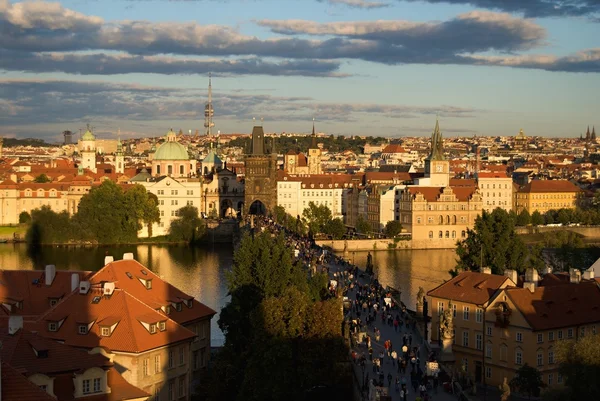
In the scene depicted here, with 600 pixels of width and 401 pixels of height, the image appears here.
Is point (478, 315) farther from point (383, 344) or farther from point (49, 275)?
point (49, 275)

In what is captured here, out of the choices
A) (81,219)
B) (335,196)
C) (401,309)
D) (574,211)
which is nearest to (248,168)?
(335,196)

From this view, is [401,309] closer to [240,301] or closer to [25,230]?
[240,301]

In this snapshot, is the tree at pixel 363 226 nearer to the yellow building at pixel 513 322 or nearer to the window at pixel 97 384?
the yellow building at pixel 513 322

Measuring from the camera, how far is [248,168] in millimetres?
99250

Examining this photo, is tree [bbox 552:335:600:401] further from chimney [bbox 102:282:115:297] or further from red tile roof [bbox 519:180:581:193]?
red tile roof [bbox 519:180:581:193]

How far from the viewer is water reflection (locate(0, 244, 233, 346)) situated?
54.8 m

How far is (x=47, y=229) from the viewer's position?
85750 mm

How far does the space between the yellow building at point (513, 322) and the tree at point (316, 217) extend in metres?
55.2

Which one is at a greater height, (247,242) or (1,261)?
(247,242)

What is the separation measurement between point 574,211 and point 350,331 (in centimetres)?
7425

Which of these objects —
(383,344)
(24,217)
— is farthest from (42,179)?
(383,344)

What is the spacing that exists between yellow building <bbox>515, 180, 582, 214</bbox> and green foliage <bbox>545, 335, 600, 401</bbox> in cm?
8579

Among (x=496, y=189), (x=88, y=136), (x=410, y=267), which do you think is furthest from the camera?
(x=88, y=136)

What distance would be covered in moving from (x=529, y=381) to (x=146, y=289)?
10.5 meters
